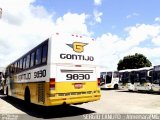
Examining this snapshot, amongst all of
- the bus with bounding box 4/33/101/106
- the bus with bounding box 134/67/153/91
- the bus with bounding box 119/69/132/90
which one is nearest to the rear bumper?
the bus with bounding box 4/33/101/106

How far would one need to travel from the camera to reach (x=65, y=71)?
11.8m

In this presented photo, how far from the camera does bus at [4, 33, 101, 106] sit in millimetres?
11359

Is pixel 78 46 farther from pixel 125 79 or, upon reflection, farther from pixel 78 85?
pixel 125 79

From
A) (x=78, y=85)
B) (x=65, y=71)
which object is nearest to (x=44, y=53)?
(x=65, y=71)

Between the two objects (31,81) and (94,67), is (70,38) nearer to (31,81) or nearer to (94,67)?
(94,67)

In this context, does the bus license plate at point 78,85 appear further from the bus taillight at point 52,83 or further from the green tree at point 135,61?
the green tree at point 135,61

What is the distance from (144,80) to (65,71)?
17.7 meters

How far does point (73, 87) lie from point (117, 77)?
2590 centimetres

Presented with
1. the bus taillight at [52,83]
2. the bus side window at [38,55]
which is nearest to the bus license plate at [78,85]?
the bus taillight at [52,83]

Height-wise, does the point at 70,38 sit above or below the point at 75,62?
above

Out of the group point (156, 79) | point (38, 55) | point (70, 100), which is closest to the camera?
point (70, 100)

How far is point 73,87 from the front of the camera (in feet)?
38.7

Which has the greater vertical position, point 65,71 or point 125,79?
point 65,71

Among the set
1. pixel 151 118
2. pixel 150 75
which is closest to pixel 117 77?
pixel 150 75
